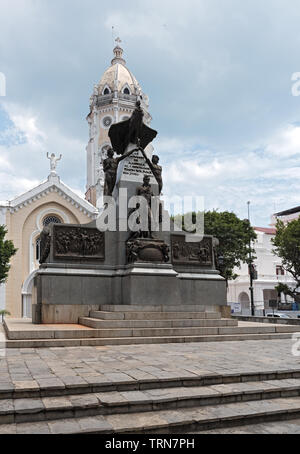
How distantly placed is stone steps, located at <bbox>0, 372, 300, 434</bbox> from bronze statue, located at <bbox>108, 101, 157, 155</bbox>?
1048 centimetres

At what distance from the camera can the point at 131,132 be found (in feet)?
48.3

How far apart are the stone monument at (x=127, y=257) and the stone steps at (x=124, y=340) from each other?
2138mm

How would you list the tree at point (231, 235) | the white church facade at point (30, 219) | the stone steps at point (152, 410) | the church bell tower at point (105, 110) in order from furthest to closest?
the church bell tower at point (105, 110) → the white church facade at point (30, 219) → the tree at point (231, 235) → the stone steps at point (152, 410)

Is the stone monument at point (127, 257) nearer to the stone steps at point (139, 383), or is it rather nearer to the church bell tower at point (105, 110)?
the stone steps at point (139, 383)

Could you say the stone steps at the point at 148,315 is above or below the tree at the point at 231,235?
below

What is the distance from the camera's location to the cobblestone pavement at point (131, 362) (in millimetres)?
5730

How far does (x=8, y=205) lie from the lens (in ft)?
142

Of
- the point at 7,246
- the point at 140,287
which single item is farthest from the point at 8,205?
the point at 140,287

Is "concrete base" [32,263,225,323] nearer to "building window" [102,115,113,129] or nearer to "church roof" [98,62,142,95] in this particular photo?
"building window" [102,115,113,129]

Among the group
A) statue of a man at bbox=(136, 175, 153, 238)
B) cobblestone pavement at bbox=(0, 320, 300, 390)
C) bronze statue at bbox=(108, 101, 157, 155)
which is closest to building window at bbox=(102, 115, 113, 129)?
bronze statue at bbox=(108, 101, 157, 155)

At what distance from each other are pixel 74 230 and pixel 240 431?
29.9ft

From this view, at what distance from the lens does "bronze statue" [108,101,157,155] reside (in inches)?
578

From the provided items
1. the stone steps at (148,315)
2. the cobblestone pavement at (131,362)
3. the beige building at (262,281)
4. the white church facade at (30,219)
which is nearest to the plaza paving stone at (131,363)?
the cobblestone pavement at (131,362)
